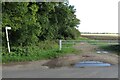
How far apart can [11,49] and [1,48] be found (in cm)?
109

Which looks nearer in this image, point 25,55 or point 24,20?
point 25,55

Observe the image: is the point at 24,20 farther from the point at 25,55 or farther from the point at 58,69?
the point at 58,69

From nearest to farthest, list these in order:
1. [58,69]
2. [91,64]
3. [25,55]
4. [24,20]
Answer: [58,69], [91,64], [25,55], [24,20]

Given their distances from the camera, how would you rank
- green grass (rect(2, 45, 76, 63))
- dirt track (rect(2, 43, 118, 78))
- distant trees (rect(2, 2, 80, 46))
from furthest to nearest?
distant trees (rect(2, 2, 80, 46)) < green grass (rect(2, 45, 76, 63)) < dirt track (rect(2, 43, 118, 78))

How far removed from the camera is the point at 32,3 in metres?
23.2

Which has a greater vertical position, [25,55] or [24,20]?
[24,20]

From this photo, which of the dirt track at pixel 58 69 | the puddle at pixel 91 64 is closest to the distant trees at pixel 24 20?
the dirt track at pixel 58 69

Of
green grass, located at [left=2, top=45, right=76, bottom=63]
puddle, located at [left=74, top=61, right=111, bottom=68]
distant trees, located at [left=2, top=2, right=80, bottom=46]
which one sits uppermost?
distant trees, located at [left=2, top=2, right=80, bottom=46]

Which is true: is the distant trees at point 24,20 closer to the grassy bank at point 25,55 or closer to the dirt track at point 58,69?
the grassy bank at point 25,55

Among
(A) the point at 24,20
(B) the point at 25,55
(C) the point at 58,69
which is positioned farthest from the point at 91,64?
(A) the point at 24,20

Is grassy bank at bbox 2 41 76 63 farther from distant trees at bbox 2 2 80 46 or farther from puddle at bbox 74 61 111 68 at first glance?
puddle at bbox 74 61 111 68

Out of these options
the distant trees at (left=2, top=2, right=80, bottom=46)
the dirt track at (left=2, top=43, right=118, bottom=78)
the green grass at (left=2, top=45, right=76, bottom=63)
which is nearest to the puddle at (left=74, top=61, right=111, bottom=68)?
the dirt track at (left=2, top=43, right=118, bottom=78)

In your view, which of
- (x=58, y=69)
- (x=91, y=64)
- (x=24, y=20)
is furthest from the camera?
(x=24, y=20)

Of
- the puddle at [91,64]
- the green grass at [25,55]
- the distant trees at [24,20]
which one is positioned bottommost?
the puddle at [91,64]
